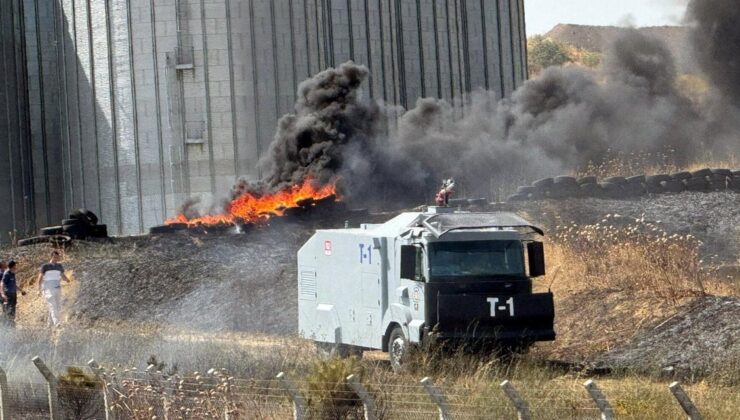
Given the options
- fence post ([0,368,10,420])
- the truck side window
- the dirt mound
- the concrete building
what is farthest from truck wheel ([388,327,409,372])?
the concrete building

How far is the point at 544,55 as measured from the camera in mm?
94188

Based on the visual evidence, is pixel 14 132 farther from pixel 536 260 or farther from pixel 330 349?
pixel 536 260

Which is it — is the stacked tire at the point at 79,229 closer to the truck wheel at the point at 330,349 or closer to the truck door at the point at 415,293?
the truck wheel at the point at 330,349

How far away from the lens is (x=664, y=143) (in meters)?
43.8

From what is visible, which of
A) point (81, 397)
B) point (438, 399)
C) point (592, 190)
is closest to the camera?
point (438, 399)

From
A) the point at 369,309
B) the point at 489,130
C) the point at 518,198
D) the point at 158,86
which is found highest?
the point at 158,86

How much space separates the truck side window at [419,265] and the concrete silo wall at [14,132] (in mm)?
29280

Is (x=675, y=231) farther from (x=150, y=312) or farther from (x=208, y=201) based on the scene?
(x=208, y=201)

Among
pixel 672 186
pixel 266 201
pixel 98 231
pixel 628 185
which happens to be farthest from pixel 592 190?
pixel 98 231

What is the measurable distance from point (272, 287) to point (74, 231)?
330 inches

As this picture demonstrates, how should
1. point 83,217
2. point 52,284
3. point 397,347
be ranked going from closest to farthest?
point 397,347
point 52,284
point 83,217

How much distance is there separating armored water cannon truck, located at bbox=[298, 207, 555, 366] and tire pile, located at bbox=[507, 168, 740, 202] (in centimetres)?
1390

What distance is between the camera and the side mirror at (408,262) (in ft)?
59.7

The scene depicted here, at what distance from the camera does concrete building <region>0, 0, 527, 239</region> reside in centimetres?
4081
